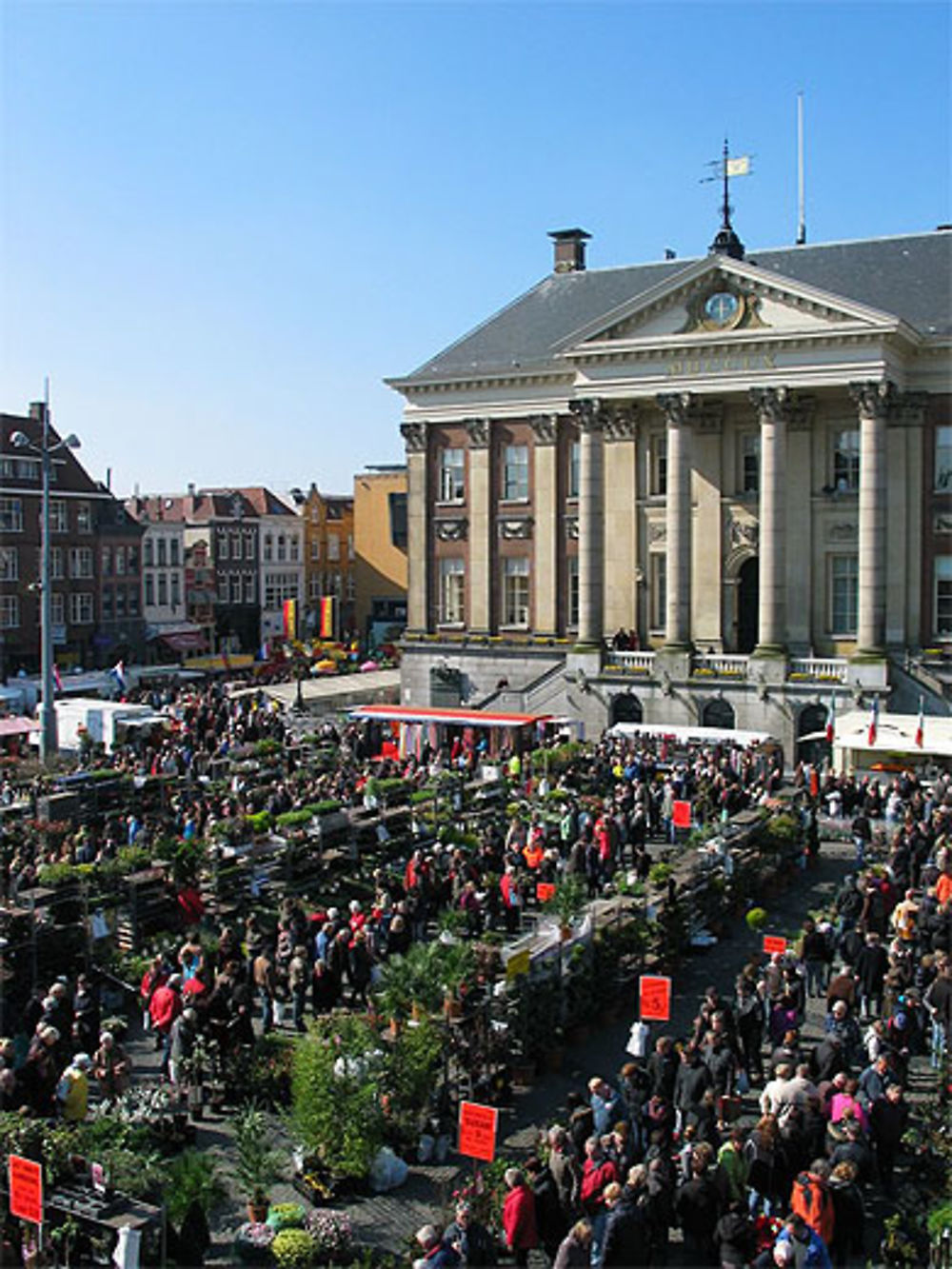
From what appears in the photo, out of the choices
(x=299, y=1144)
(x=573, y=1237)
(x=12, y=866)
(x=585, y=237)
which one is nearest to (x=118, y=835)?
(x=12, y=866)

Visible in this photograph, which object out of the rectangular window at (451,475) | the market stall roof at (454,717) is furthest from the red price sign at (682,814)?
the rectangular window at (451,475)

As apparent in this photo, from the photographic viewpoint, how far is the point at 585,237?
59562mm

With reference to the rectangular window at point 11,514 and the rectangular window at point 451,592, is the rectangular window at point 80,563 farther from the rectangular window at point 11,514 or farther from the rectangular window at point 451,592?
the rectangular window at point 451,592

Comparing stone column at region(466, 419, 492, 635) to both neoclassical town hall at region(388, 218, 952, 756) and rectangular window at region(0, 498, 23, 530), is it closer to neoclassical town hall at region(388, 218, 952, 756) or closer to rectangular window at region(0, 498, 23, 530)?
neoclassical town hall at region(388, 218, 952, 756)

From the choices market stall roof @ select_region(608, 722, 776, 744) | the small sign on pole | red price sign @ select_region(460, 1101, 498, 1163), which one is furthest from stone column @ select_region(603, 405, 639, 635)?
red price sign @ select_region(460, 1101, 498, 1163)

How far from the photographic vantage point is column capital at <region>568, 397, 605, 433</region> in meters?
49.5

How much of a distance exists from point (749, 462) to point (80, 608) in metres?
40.7

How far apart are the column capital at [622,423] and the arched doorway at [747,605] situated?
6.57m

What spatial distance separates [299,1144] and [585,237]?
165 feet

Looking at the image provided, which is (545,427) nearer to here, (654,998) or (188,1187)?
(654,998)

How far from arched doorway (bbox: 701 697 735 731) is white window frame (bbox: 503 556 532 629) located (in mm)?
10134

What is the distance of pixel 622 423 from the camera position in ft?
170

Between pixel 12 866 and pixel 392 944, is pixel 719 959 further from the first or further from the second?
pixel 12 866

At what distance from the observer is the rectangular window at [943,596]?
4609cm
